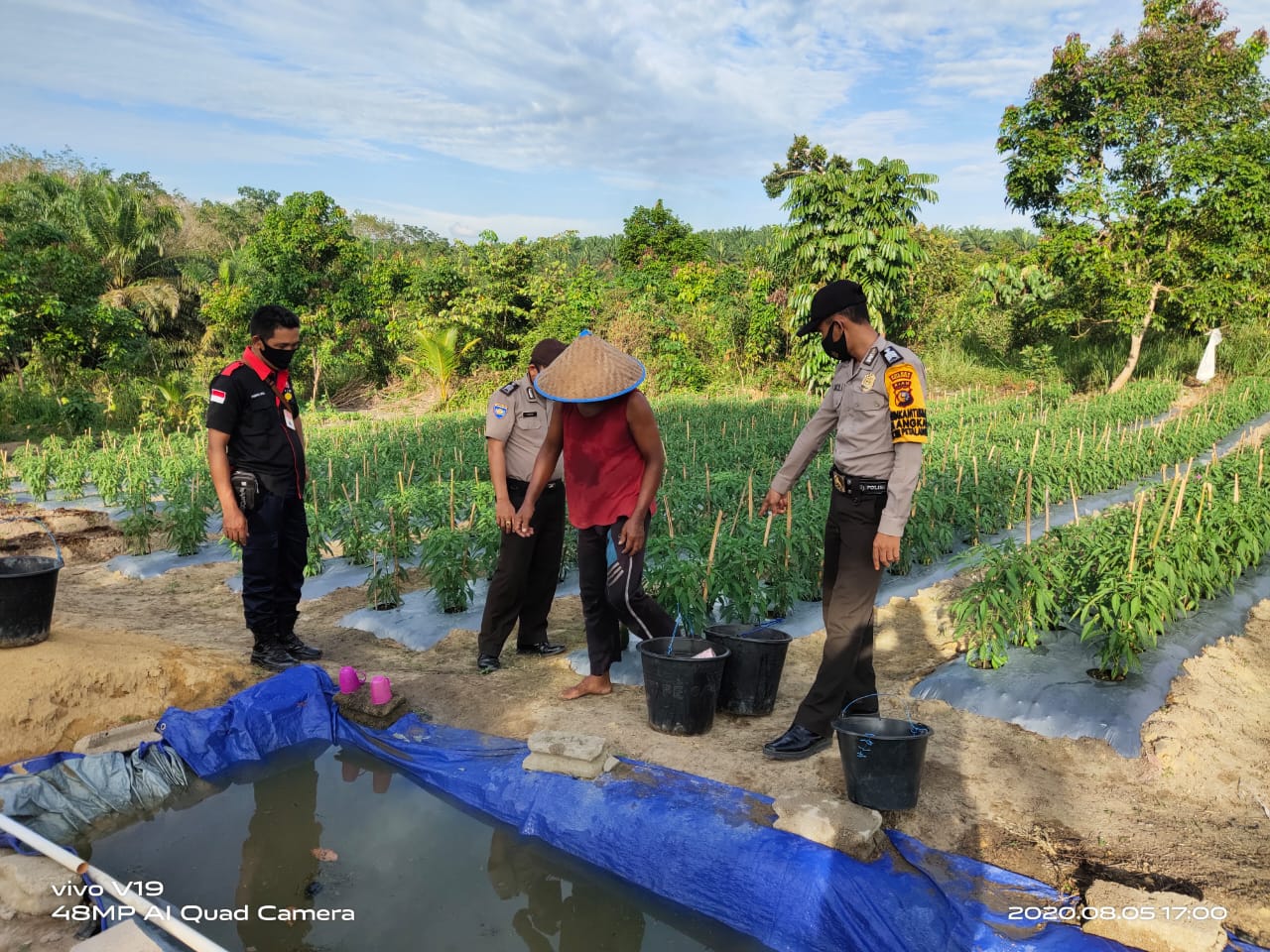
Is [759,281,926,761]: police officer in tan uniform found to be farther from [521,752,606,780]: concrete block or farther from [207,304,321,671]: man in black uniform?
[207,304,321,671]: man in black uniform

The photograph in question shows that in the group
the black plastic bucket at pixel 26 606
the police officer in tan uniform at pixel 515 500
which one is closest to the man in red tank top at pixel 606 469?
the police officer in tan uniform at pixel 515 500

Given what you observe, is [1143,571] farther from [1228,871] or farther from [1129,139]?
[1129,139]

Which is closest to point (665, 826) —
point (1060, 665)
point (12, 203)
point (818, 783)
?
point (818, 783)

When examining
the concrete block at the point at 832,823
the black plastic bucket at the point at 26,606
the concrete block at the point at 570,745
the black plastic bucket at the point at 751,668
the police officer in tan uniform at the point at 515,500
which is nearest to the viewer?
the concrete block at the point at 832,823

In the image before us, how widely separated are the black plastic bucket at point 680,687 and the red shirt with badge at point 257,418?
83.2 inches

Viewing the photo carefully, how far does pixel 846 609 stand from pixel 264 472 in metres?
2.92

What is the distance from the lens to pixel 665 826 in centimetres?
268

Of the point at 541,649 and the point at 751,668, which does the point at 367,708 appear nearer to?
the point at 541,649

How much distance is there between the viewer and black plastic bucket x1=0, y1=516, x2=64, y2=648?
12.1 ft

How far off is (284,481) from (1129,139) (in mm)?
16334

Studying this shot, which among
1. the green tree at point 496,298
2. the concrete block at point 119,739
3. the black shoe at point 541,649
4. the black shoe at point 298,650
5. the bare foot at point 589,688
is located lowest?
the concrete block at point 119,739

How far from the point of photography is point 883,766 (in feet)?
9.02

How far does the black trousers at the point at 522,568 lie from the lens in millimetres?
4285

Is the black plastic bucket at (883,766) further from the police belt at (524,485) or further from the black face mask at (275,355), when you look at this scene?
the black face mask at (275,355)
